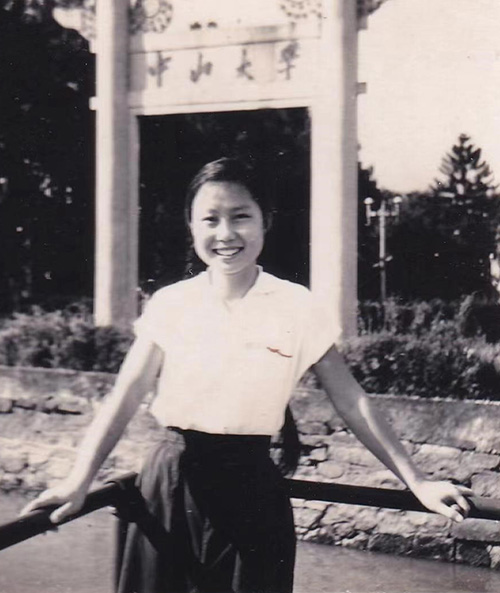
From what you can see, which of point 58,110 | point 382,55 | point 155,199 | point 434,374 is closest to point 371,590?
point 434,374

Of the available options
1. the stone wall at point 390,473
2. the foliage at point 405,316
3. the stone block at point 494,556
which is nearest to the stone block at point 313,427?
the stone wall at point 390,473

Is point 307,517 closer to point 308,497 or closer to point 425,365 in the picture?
point 425,365

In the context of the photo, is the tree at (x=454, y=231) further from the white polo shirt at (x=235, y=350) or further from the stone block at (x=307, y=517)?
the white polo shirt at (x=235, y=350)

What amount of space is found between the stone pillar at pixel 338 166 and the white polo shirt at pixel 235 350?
3.10m

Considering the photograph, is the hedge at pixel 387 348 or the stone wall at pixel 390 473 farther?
the hedge at pixel 387 348

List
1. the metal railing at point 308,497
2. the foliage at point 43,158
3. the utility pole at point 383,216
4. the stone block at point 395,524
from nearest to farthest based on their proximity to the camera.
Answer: the metal railing at point 308,497, the stone block at point 395,524, the foliage at point 43,158, the utility pole at point 383,216

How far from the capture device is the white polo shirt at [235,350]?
46.6 inches

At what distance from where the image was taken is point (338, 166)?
4.38 m

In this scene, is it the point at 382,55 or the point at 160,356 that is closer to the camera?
the point at 160,356

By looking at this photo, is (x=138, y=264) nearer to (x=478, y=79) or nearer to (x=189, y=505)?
(x=478, y=79)

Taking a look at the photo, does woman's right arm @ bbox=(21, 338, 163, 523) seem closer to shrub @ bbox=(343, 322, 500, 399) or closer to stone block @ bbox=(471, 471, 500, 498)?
stone block @ bbox=(471, 471, 500, 498)

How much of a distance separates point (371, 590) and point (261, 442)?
201 centimetres

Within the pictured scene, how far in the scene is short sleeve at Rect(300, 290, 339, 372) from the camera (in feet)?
3.98

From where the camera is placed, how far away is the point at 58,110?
5578 millimetres
